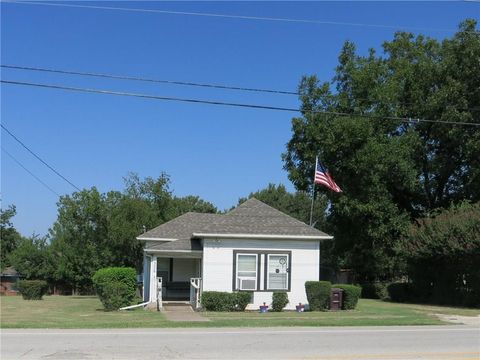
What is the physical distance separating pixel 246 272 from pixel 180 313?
4142 millimetres

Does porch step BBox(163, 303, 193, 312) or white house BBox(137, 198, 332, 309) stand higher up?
white house BBox(137, 198, 332, 309)

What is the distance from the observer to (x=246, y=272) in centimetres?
2575

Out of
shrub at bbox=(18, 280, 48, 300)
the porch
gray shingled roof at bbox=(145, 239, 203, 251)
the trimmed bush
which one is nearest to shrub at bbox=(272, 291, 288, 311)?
the trimmed bush

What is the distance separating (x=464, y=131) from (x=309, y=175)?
32.7 feet

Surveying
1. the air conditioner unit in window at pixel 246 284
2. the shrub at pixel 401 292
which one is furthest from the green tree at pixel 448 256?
the air conditioner unit in window at pixel 246 284

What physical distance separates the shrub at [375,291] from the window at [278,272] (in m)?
16.0

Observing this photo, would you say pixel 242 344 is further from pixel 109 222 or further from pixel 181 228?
pixel 109 222

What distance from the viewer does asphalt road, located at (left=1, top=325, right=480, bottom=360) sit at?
1129cm

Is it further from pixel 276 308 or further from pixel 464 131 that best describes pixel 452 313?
pixel 464 131

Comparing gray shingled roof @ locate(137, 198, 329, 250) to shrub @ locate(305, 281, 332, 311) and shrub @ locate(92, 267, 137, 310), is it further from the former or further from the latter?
shrub @ locate(92, 267, 137, 310)

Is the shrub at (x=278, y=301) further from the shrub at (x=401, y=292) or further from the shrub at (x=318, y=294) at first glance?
the shrub at (x=401, y=292)

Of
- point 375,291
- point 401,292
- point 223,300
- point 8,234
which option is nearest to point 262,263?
point 223,300

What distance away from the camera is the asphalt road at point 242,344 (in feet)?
37.0

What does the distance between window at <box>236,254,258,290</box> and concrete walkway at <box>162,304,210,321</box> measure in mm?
2450
